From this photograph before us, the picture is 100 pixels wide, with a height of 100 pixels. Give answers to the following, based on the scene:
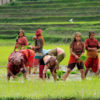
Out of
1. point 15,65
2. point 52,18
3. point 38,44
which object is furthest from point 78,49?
point 52,18

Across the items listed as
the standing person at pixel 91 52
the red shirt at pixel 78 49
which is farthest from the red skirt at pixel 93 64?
the red shirt at pixel 78 49

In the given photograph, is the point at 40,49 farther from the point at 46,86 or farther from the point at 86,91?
the point at 86,91

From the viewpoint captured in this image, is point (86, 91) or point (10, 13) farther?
point (10, 13)

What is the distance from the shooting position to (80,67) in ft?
28.7

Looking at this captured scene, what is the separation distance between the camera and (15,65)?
27.0 feet

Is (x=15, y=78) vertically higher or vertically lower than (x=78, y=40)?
lower

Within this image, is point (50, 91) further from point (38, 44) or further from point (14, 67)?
point (38, 44)

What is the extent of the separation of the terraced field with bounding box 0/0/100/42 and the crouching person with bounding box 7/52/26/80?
15.2m

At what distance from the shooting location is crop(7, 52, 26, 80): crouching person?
804 centimetres

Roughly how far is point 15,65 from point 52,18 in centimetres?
2550

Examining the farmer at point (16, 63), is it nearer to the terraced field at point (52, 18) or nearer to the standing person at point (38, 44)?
the standing person at point (38, 44)

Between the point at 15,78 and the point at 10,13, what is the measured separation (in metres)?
28.7

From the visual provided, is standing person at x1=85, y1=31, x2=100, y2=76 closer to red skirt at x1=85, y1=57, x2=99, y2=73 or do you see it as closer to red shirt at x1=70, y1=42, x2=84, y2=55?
red skirt at x1=85, y1=57, x2=99, y2=73

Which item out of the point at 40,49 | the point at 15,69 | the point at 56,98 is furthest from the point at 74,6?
the point at 56,98
